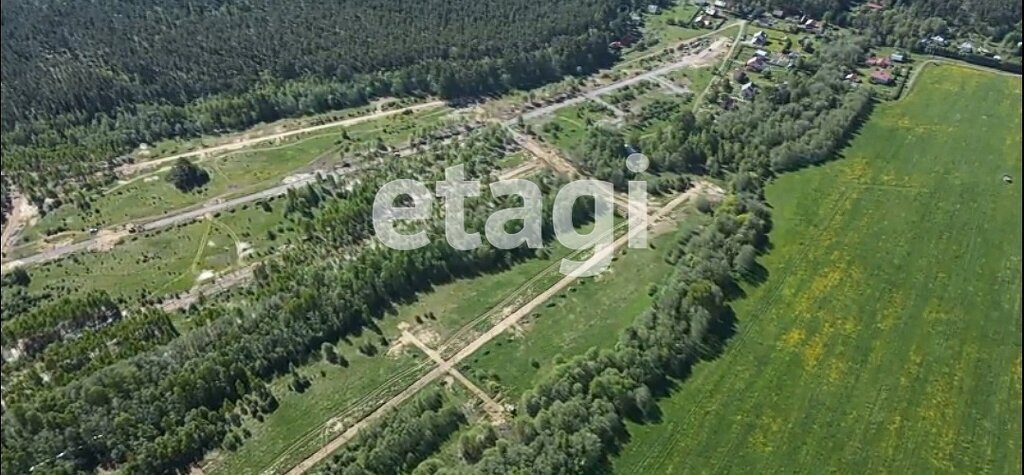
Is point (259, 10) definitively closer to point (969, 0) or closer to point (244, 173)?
point (244, 173)

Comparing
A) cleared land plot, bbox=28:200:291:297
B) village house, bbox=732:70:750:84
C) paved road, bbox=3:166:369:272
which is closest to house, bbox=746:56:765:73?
village house, bbox=732:70:750:84

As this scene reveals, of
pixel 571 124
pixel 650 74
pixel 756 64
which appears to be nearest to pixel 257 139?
pixel 571 124

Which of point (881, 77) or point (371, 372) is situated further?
point (881, 77)

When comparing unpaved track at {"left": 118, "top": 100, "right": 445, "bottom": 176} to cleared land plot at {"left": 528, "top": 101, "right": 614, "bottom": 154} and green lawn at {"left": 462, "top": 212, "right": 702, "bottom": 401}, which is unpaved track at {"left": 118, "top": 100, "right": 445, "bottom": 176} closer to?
cleared land plot at {"left": 528, "top": 101, "right": 614, "bottom": 154}

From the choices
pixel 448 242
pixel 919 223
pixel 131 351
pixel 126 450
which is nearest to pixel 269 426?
pixel 126 450

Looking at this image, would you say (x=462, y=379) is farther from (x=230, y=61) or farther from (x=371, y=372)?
(x=230, y=61)

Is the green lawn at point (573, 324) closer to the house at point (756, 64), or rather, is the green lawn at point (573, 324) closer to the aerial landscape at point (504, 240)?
the aerial landscape at point (504, 240)
